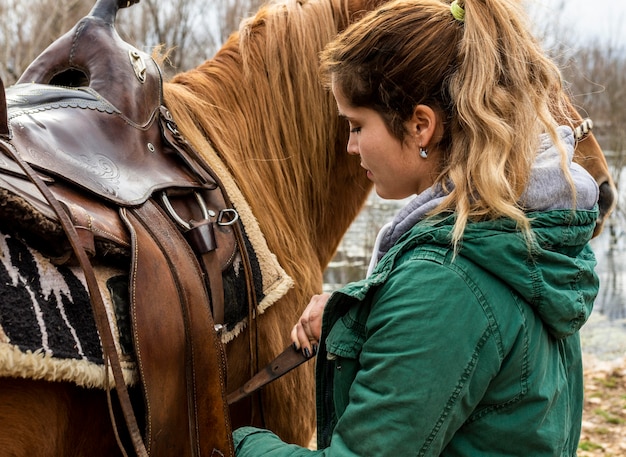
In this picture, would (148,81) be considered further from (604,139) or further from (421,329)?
(604,139)

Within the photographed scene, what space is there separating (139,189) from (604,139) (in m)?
13.2

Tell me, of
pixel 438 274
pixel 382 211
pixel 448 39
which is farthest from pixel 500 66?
pixel 382 211

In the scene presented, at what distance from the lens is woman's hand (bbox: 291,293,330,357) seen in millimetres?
1226

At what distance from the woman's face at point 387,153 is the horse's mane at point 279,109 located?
67 cm

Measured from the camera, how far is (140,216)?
4.28 feet

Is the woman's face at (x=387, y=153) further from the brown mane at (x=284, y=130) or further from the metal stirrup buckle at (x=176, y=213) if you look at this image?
the brown mane at (x=284, y=130)

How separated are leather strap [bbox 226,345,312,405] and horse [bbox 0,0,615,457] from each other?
0.13m

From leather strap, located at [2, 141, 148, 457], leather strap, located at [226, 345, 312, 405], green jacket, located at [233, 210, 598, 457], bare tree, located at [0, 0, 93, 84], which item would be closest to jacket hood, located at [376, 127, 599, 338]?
green jacket, located at [233, 210, 598, 457]

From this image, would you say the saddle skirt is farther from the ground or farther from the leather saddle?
the ground

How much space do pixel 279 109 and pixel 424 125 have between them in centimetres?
90

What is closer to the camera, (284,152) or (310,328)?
(310,328)

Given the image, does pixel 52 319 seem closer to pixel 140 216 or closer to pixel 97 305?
pixel 97 305

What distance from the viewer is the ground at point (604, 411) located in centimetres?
374

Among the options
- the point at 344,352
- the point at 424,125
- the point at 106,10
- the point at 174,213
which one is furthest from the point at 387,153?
the point at 106,10
